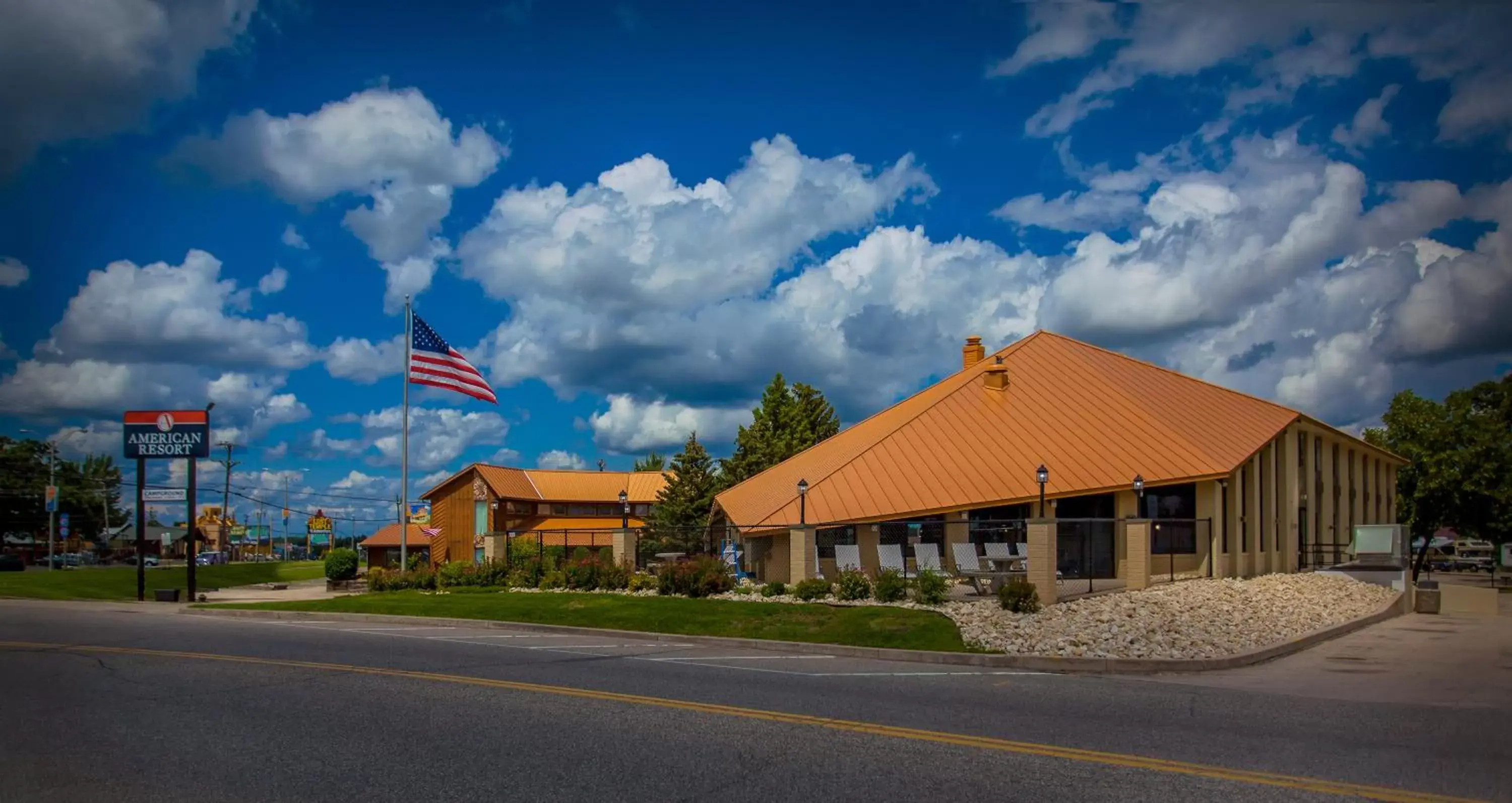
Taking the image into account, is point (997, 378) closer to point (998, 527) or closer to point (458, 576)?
point (998, 527)

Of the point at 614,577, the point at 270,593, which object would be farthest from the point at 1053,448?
the point at 270,593

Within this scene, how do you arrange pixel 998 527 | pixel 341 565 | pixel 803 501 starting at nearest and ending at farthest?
1. pixel 803 501
2. pixel 998 527
3. pixel 341 565

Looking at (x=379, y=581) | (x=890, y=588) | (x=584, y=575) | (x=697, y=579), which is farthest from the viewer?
(x=379, y=581)

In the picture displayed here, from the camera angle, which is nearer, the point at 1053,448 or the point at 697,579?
the point at 697,579

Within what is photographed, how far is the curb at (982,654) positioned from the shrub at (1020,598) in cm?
394

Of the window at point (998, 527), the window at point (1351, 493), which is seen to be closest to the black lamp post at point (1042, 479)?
the window at point (998, 527)

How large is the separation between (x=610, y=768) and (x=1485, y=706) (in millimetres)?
10236

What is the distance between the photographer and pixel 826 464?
3762cm

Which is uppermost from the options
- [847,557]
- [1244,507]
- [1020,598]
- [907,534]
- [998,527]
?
[1244,507]

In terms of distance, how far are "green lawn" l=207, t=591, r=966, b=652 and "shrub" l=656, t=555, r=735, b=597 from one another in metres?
0.62

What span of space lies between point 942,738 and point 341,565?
154 feet

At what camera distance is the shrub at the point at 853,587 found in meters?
23.3

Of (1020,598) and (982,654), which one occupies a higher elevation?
(1020,598)

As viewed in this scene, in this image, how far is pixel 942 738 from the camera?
9477 mm
